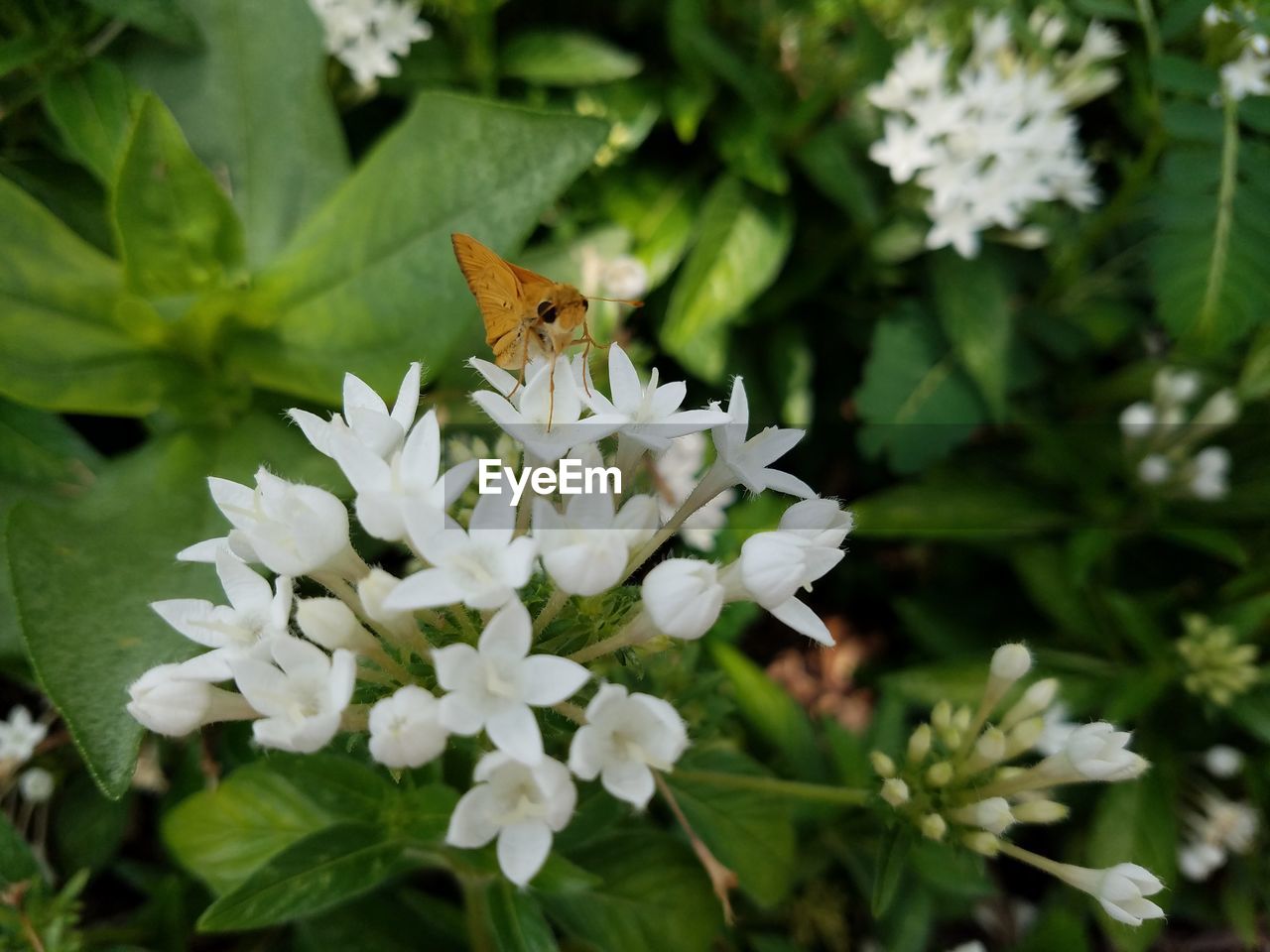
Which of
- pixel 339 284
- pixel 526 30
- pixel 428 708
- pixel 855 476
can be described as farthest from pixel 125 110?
pixel 855 476

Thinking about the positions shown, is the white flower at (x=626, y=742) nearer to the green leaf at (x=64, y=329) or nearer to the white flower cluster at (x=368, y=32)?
the green leaf at (x=64, y=329)

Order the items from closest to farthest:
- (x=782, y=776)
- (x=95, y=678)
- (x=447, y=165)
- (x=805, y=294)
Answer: (x=95, y=678) → (x=447, y=165) → (x=782, y=776) → (x=805, y=294)

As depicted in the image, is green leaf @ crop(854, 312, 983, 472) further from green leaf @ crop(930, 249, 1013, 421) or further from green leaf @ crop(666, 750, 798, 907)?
green leaf @ crop(666, 750, 798, 907)

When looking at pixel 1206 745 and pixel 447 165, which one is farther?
pixel 1206 745

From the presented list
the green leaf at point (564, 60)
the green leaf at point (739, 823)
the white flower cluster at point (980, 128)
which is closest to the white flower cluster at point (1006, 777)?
the green leaf at point (739, 823)

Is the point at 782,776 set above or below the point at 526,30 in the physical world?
below

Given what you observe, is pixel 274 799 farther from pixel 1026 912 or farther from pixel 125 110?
pixel 1026 912

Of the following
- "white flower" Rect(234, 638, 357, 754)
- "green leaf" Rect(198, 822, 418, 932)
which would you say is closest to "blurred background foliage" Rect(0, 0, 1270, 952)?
"green leaf" Rect(198, 822, 418, 932)
